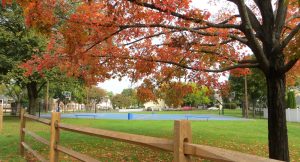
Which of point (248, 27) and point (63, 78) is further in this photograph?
point (63, 78)

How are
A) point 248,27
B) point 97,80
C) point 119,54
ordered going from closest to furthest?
1. point 248,27
2. point 119,54
3. point 97,80

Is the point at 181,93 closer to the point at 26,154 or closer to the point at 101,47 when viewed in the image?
the point at 101,47

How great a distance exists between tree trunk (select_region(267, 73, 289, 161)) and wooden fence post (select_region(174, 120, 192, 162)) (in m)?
5.24

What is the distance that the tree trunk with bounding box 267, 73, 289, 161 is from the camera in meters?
7.37

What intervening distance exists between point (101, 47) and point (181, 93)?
10.6 feet

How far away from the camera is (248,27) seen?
7.13 m

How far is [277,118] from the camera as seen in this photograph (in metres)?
7.52

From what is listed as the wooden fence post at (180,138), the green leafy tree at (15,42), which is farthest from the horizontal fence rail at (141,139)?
the green leafy tree at (15,42)

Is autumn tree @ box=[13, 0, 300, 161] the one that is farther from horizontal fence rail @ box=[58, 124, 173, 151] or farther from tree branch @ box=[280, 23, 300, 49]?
horizontal fence rail @ box=[58, 124, 173, 151]

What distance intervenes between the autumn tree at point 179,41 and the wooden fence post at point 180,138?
13.9 ft

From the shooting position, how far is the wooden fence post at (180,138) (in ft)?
9.08

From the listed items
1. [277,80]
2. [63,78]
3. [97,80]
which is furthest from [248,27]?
[63,78]

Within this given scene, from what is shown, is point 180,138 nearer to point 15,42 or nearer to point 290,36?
point 290,36

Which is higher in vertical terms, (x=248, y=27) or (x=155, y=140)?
(x=248, y=27)
